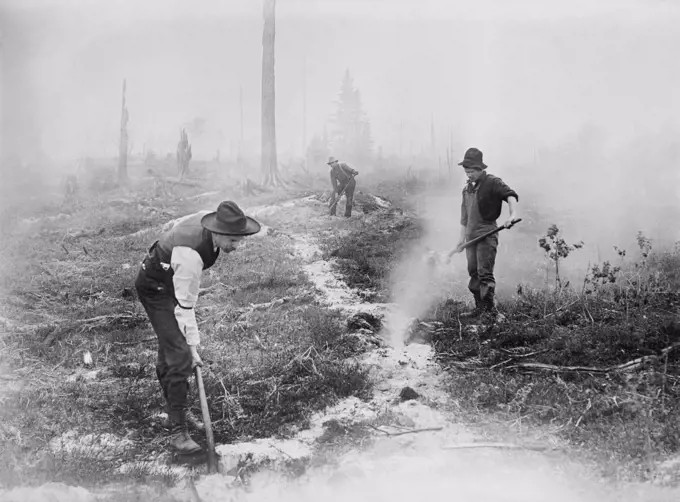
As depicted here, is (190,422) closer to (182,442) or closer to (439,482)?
(182,442)

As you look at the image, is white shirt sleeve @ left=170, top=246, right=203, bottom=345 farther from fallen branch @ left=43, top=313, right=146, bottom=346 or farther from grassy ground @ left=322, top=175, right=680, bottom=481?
fallen branch @ left=43, top=313, right=146, bottom=346

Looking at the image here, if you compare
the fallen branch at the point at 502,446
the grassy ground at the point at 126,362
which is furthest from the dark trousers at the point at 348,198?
the fallen branch at the point at 502,446

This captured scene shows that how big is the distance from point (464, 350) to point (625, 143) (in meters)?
14.8

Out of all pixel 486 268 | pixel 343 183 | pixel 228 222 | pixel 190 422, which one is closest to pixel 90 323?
pixel 190 422

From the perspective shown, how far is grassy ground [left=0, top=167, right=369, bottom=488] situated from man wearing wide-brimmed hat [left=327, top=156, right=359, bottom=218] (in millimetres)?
3045

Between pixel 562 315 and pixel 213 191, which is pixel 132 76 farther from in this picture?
pixel 562 315

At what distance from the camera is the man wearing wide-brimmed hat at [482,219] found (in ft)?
19.3

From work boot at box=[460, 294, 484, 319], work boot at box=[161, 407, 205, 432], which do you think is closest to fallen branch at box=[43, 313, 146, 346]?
work boot at box=[161, 407, 205, 432]

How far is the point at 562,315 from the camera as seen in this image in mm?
5641

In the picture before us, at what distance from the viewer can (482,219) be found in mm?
5988

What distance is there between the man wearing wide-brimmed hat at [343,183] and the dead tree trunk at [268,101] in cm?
425

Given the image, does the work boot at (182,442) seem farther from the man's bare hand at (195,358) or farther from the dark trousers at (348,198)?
the dark trousers at (348,198)

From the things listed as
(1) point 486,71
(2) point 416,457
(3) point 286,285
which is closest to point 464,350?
(2) point 416,457

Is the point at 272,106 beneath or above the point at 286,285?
above
